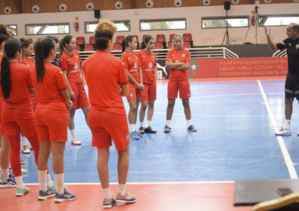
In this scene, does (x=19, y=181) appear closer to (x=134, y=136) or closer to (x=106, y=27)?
(x=106, y=27)

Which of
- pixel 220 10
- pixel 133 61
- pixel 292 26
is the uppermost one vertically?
pixel 220 10

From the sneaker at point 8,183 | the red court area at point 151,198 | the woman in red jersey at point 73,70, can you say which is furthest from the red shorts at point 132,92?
the sneaker at point 8,183

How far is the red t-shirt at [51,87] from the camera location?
479cm

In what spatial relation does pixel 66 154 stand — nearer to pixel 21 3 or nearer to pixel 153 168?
pixel 153 168

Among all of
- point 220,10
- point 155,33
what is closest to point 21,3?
point 155,33

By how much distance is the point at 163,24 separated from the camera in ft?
92.8

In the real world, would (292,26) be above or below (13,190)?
above

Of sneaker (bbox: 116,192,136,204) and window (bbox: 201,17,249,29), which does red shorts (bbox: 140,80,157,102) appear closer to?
sneaker (bbox: 116,192,136,204)

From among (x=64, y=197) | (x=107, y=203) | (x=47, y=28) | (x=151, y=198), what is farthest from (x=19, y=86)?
(x=47, y=28)

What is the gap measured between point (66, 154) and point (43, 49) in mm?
3085

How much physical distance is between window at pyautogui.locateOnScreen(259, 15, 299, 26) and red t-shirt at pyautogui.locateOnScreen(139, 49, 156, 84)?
19.9 m

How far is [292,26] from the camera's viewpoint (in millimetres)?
8125

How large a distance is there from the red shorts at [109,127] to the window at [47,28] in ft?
81.5

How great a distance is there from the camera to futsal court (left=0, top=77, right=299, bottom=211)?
5.05 meters
